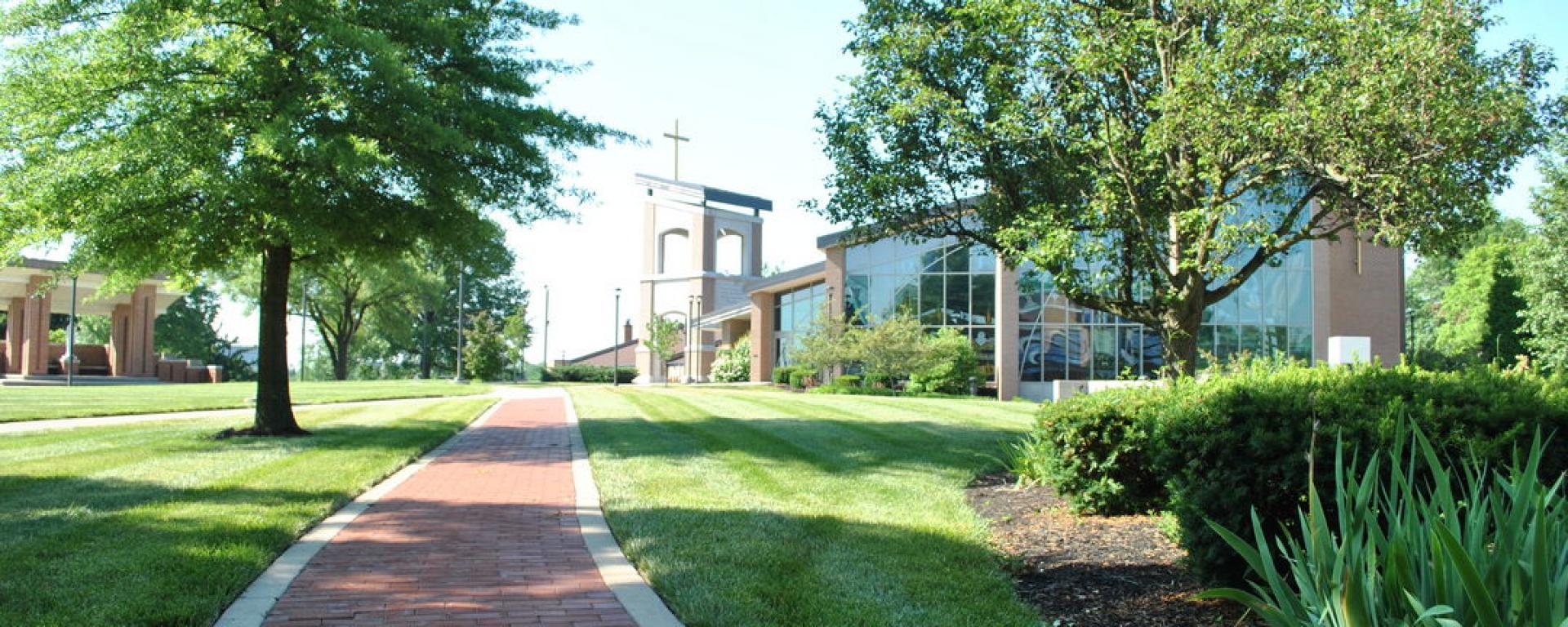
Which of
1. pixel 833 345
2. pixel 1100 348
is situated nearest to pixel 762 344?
pixel 833 345

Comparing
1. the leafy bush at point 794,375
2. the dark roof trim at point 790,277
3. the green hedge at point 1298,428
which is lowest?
the leafy bush at point 794,375

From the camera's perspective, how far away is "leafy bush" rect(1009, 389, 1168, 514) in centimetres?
785

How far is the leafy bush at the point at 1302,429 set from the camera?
4.91m

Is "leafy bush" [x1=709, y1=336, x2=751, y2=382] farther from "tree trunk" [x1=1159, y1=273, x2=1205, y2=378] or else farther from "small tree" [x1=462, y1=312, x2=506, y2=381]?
"tree trunk" [x1=1159, y1=273, x2=1205, y2=378]

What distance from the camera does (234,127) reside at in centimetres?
1223

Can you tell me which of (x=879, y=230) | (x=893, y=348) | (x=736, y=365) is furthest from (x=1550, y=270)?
(x=736, y=365)

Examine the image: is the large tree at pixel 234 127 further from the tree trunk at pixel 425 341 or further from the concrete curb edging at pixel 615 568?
the tree trunk at pixel 425 341

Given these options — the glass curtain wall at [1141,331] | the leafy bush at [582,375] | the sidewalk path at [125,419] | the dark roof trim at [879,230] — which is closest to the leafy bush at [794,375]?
the glass curtain wall at [1141,331]

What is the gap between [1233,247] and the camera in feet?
31.1

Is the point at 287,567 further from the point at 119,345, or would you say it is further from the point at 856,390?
the point at 119,345

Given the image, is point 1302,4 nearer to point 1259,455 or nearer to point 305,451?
point 1259,455

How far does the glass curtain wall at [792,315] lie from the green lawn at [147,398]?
15.7 metres

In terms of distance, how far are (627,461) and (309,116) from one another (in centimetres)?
580

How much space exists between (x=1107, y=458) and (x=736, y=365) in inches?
1718
